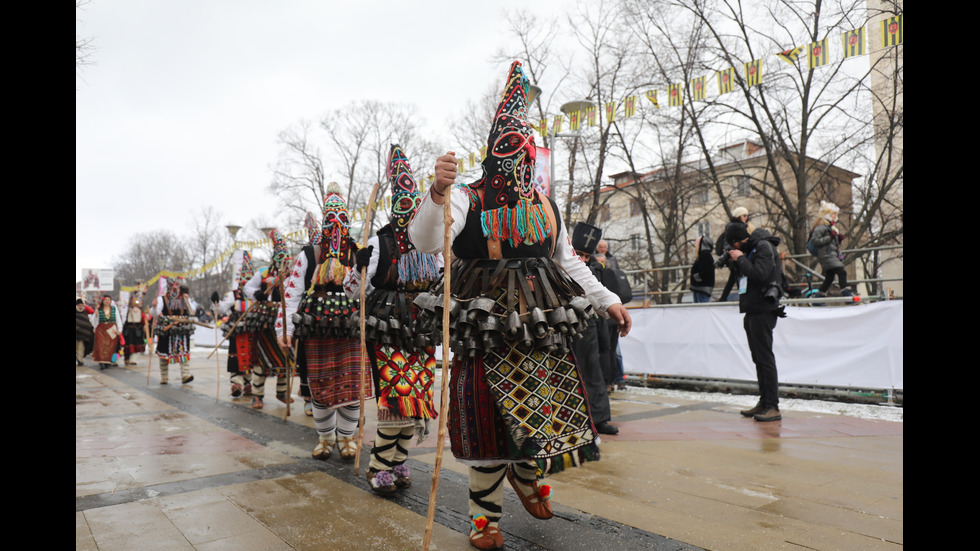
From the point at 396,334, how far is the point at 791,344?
5835mm

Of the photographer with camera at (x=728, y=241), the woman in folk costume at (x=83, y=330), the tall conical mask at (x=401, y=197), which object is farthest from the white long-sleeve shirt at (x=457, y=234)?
the woman in folk costume at (x=83, y=330)

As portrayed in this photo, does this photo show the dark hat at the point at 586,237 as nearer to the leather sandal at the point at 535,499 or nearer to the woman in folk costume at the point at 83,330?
the leather sandal at the point at 535,499

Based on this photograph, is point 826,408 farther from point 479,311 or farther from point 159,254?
point 159,254

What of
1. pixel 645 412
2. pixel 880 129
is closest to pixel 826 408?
pixel 645 412

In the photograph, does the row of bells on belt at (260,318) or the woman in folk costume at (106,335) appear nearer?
the row of bells on belt at (260,318)

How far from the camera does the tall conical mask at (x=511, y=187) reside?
280 cm

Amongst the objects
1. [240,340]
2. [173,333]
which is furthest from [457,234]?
[173,333]

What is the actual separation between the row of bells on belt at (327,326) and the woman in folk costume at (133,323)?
1358 cm

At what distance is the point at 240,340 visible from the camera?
8133mm

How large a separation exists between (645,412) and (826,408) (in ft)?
6.42

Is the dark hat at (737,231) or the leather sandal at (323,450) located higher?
the dark hat at (737,231)

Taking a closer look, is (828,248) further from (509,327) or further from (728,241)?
(509,327)

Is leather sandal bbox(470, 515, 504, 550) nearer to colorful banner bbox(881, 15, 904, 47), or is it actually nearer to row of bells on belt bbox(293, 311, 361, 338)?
row of bells on belt bbox(293, 311, 361, 338)
